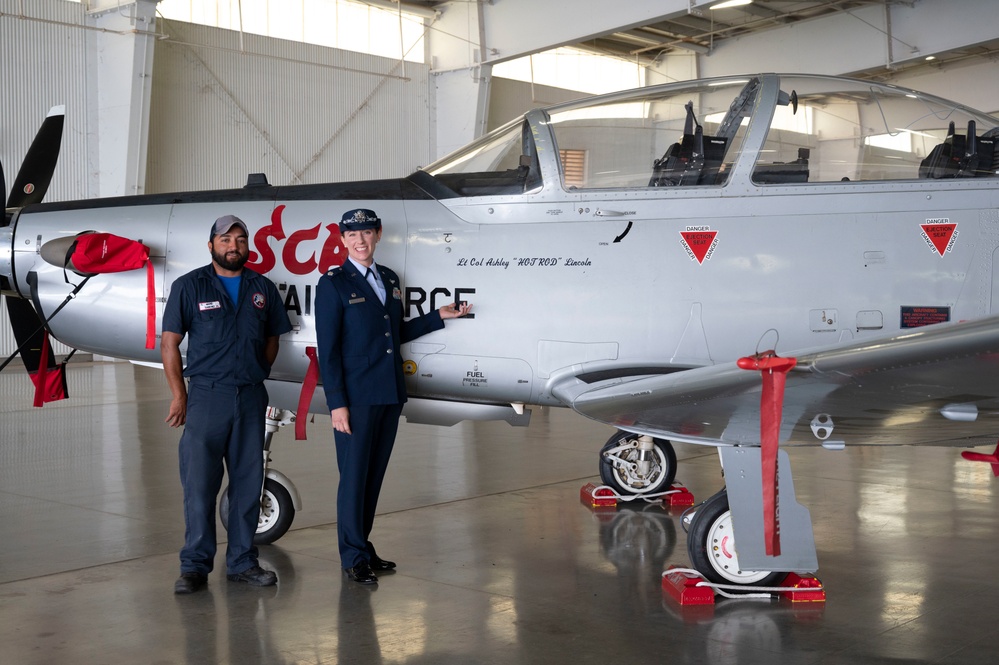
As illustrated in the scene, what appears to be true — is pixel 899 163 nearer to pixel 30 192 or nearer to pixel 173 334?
pixel 173 334

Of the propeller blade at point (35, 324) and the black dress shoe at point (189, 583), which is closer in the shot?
the black dress shoe at point (189, 583)

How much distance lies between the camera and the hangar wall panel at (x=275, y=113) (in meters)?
19.3

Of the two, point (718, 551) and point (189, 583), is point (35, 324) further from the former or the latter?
point (718, 551)

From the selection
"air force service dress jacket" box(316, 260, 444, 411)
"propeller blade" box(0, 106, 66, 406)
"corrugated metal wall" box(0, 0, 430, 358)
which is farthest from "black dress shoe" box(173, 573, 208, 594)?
"corrugated metal wall" box(0, 0, 430, 358)

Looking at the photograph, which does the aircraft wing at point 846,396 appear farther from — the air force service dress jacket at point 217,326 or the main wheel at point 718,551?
the air force service dress jacket at point 217,326

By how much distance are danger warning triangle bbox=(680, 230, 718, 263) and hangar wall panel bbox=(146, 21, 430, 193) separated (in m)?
16.5

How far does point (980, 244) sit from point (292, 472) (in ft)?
18.4

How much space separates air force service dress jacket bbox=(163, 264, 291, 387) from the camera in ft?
15.0

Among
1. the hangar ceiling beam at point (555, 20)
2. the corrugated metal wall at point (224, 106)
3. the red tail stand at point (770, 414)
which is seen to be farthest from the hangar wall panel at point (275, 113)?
the red tail stand at point (770, 414)

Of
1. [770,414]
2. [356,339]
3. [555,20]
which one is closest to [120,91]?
[555,20]

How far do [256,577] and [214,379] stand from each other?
1.01 metres

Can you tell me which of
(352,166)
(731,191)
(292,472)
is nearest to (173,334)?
(731,191)

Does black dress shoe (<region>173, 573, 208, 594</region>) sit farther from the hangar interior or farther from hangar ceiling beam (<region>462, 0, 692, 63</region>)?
hangar ceiling beam (<region>462, 0, 692, 63</region>)

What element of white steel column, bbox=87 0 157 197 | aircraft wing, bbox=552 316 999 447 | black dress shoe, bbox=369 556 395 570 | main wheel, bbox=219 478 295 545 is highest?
white steel column, bbox=87 0 157 197
